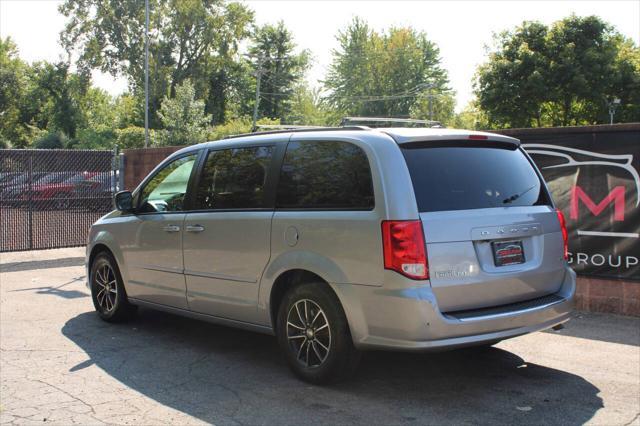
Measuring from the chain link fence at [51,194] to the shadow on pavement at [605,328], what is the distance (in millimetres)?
9841

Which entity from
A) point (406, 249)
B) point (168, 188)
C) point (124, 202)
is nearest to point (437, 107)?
point (124, 202)

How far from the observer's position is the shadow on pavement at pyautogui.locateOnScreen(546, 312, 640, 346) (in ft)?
21.6

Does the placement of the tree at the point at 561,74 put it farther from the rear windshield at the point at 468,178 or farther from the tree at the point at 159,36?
the rear windshield at the point at 468,178

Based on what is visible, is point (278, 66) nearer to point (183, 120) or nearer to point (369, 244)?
point (183, 120)

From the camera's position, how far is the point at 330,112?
70.3 metres

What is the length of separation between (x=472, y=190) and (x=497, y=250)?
0.45 meters

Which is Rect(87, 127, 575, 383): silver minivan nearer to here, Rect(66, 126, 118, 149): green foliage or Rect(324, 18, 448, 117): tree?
Rect(66, 126, 118, 149): green foliage

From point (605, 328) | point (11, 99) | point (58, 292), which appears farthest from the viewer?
point (11, 99)

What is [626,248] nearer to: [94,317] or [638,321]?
[638,321]

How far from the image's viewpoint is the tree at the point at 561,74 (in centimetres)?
3925

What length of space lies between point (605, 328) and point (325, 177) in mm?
3760

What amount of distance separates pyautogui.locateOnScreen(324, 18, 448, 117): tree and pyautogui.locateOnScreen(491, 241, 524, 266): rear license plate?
209 feet

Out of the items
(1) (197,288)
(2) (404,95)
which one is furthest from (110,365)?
(2) (404,95)

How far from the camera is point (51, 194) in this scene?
516 inches
